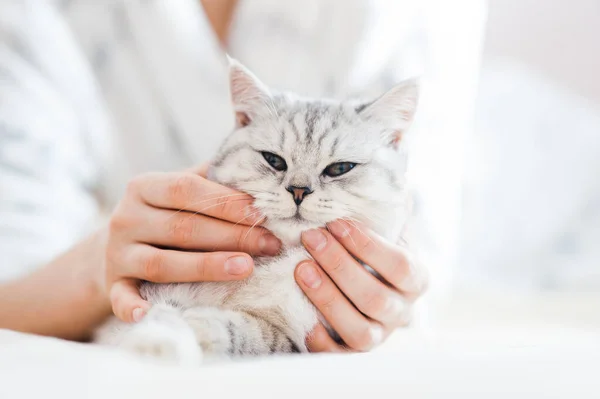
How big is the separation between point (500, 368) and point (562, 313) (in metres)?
0.78

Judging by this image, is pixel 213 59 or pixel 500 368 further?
pixel 213 59

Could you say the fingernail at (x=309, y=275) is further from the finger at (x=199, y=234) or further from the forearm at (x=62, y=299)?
the forearm at (x=62, y=299)

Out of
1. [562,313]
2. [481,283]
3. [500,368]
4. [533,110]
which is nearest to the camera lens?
[500,368]

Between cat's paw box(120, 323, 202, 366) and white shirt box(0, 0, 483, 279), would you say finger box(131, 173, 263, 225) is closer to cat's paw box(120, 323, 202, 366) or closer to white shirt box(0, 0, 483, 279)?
cat's paw box(120, 323, 202, 366)

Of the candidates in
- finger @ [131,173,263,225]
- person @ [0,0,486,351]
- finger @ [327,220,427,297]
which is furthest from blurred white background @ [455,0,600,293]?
finger @ [131,173,263,225]

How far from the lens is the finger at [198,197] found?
0.77 metres

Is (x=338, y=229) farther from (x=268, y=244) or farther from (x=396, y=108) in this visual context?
(x=396, y=108)

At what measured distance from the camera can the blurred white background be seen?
4.86ft

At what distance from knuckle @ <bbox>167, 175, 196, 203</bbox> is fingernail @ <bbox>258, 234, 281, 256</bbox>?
134 mm

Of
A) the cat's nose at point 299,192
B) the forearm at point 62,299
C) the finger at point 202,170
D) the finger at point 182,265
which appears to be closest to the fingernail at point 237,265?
the finger at point 182,265

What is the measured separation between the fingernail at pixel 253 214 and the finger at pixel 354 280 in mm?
71

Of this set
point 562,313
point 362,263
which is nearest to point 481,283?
point 562,313

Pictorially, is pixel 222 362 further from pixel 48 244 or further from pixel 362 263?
pixel 48 244

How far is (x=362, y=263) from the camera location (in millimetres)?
823
